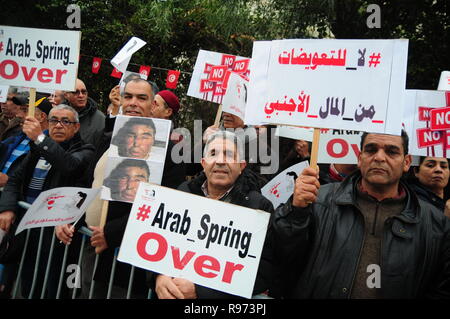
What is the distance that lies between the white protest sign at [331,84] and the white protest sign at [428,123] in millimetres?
1492

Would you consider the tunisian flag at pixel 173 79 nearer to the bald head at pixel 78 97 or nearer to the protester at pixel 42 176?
the bald head at pixel 78 97

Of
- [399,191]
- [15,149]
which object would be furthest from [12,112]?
[399,191]

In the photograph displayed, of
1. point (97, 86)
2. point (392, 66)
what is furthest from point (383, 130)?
point (97, 86)

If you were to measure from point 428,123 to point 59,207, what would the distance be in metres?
2.93

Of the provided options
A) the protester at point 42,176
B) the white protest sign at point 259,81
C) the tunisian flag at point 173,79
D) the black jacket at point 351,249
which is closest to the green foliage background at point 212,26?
the tunisian flag at point 173,79

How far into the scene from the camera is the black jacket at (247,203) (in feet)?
8.30

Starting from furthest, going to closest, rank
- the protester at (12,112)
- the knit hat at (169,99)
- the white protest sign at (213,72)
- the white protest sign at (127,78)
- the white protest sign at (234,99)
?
1. the protester at (12,112)
2. the white protest sign at (213,72)
3. the knit hat at (169,99)
4. the white protest sign at (234,99)
5. the white protest sign at (127,78)

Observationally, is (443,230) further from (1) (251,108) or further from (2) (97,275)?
(2) (97,275)

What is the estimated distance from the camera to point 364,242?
2533 millimetres

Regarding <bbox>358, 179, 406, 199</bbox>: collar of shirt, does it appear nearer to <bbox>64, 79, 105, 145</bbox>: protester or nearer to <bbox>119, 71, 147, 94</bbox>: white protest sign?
<bbox>119, 71, 147, 94</bbox>: white protest sign

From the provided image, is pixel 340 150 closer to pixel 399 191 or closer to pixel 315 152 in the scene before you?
pixel 399 191

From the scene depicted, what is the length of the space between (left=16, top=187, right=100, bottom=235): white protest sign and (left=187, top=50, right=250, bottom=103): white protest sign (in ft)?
8.08

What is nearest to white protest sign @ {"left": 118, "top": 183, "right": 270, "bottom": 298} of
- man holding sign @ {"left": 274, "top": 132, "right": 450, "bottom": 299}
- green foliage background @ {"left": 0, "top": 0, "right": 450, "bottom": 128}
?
man holding sign @ {"left": 274, "top": 132, "right": 450, "bottom": 299}
